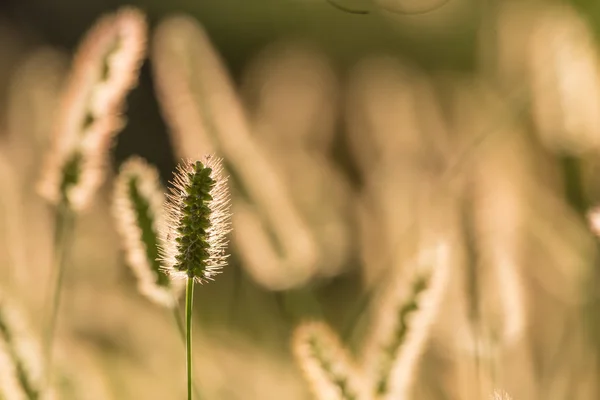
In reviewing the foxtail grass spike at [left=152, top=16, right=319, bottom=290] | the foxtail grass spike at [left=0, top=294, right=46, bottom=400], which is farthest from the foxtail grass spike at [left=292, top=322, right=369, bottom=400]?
the foxtail grass spike at [left=152, top=16, right=319, bottom=290]

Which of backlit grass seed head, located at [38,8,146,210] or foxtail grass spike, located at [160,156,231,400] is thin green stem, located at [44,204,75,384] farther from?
foxtail grass spike, located at [160,156,231,400]

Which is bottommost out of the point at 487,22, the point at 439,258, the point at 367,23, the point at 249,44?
the point at 439,258

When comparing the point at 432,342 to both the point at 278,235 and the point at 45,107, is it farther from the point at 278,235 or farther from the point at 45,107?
the point at 45,107

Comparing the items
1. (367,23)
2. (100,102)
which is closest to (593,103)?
(100,102)

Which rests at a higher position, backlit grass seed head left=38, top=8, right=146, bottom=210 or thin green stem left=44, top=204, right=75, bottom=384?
backlit grass seed head left=38, top=8, right=146, bottom=210

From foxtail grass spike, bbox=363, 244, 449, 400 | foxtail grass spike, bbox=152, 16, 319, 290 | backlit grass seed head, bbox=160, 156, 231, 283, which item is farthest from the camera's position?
foxtail grass spike, bbox=152, 16, 319, 290

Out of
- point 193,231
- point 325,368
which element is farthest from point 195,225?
point 325,368
